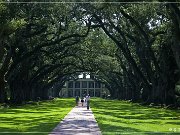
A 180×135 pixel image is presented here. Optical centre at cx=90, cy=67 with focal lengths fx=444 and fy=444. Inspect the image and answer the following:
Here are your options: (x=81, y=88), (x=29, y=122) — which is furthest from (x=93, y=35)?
(x=81, y=88)

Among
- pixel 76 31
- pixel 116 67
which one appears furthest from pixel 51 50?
pixel 116 67

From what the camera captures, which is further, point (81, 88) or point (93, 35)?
point (81, 88)

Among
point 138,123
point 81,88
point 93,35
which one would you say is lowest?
point 138,123

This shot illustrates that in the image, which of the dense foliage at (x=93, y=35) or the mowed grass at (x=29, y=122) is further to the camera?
the dense foliage at (x=93, y=35)

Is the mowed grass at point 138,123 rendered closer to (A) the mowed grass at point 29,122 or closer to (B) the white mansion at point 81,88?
(A) the mowed grass at point 29,122

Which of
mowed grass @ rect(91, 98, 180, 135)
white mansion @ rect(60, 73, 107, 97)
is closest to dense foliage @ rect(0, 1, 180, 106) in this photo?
mowed grass @ rect(91, 98, 180, 135)

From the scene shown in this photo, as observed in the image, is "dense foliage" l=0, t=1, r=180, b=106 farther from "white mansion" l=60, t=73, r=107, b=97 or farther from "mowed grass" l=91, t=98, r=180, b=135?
"white mansion" l=60, t=73, r=107, b=97

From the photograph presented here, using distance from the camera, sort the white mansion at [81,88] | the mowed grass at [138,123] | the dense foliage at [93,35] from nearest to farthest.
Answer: the mowed grass at [138,123] → the dense foliage at [93,35] → the white mansion at [81,88]

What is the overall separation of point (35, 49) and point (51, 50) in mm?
8206

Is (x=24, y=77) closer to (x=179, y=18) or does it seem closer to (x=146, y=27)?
(x=146, y=27)

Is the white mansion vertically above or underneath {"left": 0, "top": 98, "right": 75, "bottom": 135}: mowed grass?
above

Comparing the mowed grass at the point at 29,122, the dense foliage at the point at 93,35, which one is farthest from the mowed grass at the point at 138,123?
the dense foliage at the point at 93,35

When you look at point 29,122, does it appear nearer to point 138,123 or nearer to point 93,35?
point 138,123

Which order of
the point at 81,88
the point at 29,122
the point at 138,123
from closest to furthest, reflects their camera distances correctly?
the point at 138,123, the point at 29,122, the point at 81,88
